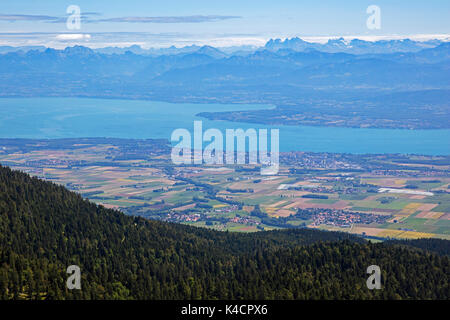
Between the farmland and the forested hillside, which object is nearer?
the forested hillside

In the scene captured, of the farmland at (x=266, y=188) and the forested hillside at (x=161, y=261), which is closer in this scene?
the forested hillside at (x=161, y=261)

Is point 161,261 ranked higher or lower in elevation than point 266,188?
higher

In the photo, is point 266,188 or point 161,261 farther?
point 266,188

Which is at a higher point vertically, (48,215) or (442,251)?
(48,215)

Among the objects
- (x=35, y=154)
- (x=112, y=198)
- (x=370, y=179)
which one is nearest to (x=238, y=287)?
(x=112, y=198)

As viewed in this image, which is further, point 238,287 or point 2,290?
point 238,287
